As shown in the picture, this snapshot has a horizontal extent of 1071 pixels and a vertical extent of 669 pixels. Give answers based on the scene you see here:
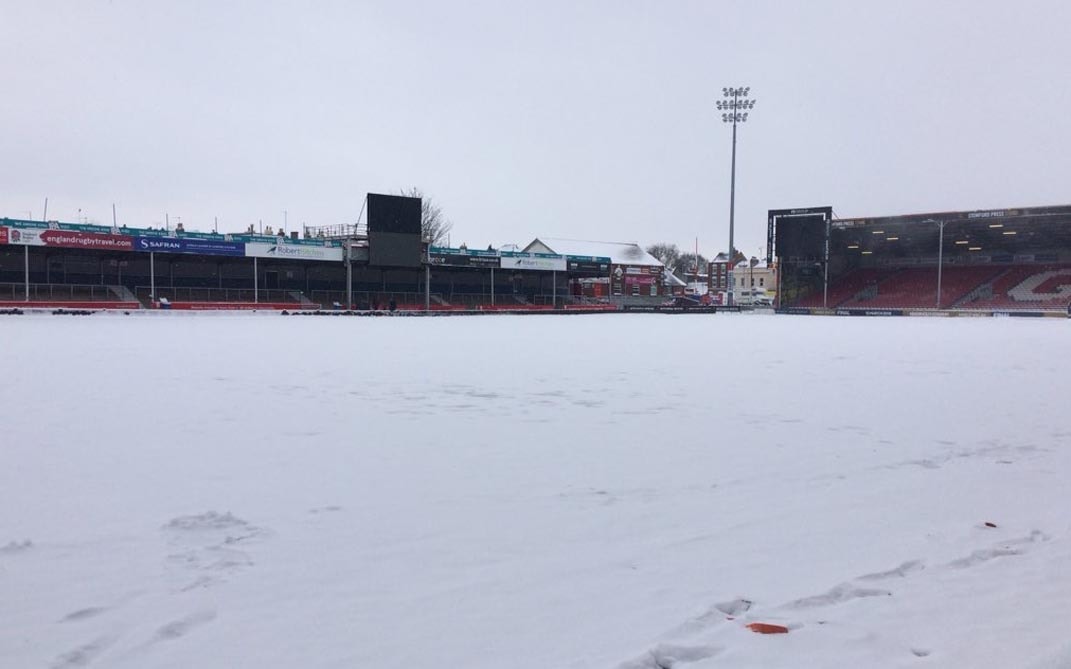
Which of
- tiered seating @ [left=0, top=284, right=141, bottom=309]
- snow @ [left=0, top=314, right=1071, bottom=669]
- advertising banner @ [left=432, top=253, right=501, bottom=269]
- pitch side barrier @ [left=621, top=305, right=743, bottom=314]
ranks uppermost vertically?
advertising banner @ [left=432, top=253, right=501, bottom=269]

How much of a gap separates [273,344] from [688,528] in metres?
17.7

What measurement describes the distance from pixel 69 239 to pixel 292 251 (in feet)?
39.8

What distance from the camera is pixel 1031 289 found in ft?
189

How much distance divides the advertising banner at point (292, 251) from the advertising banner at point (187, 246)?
0.69 meters

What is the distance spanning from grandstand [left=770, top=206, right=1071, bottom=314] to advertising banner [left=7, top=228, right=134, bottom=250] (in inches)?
1866

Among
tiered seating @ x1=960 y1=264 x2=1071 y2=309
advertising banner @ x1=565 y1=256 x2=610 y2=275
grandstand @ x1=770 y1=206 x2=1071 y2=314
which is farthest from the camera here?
advertising banner @ x1=565 y1=256 x2=610 y2=275

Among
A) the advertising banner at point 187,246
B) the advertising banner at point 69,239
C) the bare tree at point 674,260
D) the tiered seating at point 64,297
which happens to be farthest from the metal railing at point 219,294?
the bare tree at point 674,260

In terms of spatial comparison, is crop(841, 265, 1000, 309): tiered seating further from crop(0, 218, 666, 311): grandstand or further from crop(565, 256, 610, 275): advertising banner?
crop(0, 218, 666, 311): grandstand

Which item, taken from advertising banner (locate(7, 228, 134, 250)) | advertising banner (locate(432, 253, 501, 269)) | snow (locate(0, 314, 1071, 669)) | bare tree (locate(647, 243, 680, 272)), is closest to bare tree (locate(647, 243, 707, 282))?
bare tree (locate(647, 243, 680, 272))

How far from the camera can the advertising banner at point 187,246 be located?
43344 mm

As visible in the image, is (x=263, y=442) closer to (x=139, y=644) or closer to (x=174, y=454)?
(x=174, y=454)

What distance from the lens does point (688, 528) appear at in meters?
4.99

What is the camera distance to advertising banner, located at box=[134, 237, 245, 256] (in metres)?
43.3

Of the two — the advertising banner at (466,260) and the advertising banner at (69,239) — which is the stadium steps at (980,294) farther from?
the advertising banner at (69,239)
